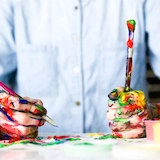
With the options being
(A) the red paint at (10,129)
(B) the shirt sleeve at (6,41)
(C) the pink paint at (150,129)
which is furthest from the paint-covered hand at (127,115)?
(B) the shirt sleeve at (6,41)

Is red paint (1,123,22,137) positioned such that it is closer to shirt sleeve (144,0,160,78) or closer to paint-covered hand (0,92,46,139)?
paint-covered hand (0,92,46,139)

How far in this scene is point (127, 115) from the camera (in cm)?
106

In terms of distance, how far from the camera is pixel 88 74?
61.4 inches

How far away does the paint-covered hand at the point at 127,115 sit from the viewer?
1056 millimetres

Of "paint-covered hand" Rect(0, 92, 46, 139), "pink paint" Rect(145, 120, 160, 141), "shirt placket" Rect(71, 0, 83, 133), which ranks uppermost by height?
"shirt placket" Rect(71, 0, 83, 133)

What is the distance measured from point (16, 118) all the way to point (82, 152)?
0.23 metres

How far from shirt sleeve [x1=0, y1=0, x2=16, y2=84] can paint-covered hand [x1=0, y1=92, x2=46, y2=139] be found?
1.88 ft

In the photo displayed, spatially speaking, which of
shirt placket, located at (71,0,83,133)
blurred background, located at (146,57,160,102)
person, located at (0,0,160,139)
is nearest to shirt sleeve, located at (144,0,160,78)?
person, located at (0,0,160,139)

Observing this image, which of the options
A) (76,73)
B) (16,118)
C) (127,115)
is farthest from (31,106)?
(76,73)

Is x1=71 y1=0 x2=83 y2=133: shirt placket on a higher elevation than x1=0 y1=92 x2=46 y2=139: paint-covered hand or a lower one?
higher

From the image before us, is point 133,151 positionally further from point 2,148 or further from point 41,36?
point 41,36

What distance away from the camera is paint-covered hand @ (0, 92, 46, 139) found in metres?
1.00

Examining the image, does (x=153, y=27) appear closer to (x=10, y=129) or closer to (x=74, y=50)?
(x=74, y=50)

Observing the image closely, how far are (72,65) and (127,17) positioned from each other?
10.2 inches
